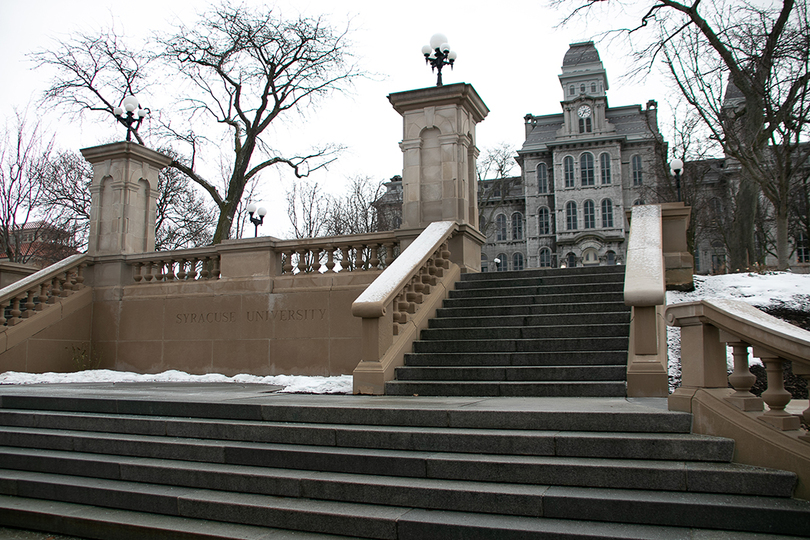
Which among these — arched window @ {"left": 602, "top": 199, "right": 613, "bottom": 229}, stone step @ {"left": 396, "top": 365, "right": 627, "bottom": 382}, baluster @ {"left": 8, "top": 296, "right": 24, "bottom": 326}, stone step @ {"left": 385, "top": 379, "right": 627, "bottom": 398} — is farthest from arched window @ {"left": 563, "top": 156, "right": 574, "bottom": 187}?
stone step @ {"left": 385, "top": 379, "right": 627, "bottom": 398}

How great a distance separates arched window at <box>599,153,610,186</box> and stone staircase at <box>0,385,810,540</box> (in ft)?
199

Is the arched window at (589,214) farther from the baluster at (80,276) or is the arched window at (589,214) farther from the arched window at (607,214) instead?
the baluster at (80,276)

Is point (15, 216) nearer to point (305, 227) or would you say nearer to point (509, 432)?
point (305, 227)

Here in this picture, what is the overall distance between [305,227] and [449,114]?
85.6ft

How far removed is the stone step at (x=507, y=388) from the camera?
6469mm

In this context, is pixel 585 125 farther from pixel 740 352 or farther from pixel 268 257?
pixel 740 352

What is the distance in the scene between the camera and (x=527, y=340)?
7914 mm

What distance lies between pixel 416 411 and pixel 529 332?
136 inches

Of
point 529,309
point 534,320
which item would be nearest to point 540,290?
point 529,309

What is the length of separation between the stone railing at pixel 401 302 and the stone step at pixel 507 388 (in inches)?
14.5

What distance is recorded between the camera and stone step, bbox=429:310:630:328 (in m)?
8.24

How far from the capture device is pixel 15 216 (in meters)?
25.4

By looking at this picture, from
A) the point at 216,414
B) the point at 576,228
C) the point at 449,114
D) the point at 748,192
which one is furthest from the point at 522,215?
the point at 216,414

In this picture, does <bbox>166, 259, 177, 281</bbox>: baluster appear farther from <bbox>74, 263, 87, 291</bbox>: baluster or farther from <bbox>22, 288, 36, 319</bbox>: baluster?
<bbox>22, 288, 36, 319</bbox>: baluster
